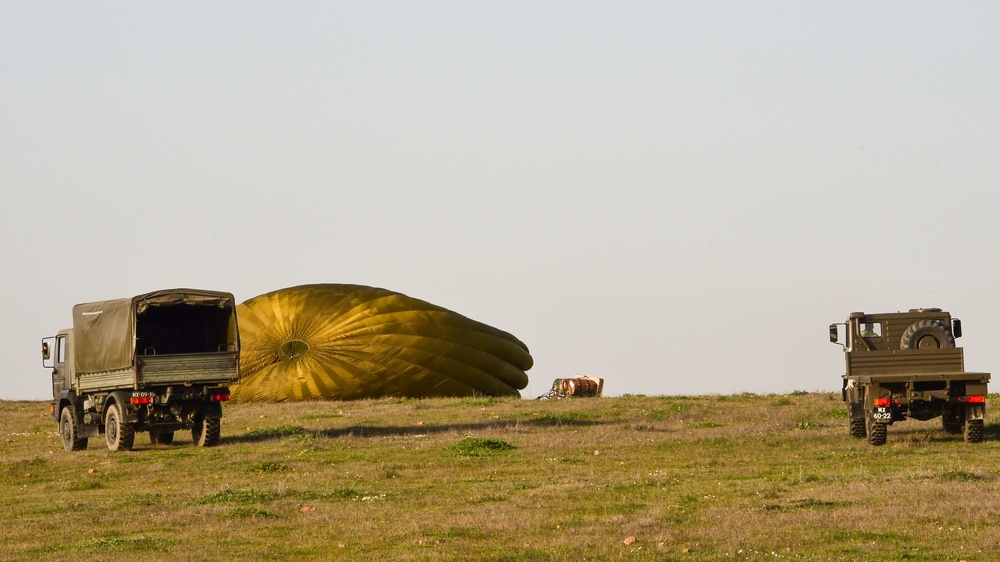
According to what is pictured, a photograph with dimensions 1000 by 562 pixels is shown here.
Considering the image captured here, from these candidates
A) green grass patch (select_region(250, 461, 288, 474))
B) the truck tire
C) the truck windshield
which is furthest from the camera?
the truck windshield

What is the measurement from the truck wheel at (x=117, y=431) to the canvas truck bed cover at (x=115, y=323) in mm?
1177

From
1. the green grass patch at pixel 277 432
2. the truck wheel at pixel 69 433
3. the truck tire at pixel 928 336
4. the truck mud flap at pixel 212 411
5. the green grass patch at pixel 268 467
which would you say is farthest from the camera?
the green grass patch at pixel 277 432

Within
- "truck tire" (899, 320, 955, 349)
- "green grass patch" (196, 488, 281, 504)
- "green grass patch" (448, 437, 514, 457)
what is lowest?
"green grass patch" (196, 488, 281, 504)

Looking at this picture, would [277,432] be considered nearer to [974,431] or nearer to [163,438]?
[163,438]

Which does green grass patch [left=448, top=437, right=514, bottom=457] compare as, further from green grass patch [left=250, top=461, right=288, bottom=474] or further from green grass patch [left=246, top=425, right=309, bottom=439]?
green grass patch [left=246, top=425, right=309, bottom=439]

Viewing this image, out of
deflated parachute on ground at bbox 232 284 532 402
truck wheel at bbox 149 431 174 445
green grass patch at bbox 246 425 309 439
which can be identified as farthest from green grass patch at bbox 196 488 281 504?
deflated parachute on ground at bbox 232 284 532 402

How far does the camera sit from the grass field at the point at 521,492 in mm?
16031

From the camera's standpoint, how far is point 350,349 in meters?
49.5

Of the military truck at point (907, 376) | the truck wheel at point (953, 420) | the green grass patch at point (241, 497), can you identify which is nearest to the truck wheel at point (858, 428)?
the military truck at point (907, 376)

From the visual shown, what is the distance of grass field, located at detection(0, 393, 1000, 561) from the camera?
16.0 m

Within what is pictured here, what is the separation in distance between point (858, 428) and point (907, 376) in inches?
108

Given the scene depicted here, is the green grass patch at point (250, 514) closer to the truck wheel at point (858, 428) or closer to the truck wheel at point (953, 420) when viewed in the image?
the truck wheel at point (858, 428)

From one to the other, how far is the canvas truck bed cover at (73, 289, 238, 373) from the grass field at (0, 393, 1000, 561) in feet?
7.86

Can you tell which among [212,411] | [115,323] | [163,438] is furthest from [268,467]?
[163,438]
